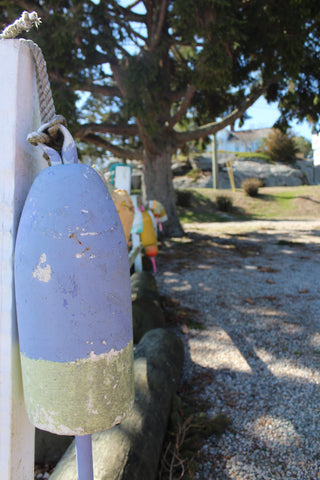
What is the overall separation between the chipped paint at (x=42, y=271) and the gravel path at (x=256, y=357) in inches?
59.0

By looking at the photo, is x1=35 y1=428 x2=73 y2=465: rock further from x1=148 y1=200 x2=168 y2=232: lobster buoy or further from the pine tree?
the pine tree

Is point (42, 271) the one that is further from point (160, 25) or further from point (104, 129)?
point (104, 129)

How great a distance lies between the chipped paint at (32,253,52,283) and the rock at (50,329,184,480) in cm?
96

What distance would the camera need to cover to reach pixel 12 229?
38.6 inches

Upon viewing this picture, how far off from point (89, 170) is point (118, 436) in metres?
1.23

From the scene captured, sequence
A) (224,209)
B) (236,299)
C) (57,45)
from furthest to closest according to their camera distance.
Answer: (224,209)
(57,45)
(236,299)

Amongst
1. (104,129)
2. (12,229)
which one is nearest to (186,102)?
(104,129)

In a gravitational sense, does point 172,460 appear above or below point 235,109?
below

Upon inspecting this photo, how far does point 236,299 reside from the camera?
4598 millimetres

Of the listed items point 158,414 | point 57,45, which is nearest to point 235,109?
point 57,45

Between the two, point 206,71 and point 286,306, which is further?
point 206,71

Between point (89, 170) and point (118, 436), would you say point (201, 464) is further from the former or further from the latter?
point (89, 170)

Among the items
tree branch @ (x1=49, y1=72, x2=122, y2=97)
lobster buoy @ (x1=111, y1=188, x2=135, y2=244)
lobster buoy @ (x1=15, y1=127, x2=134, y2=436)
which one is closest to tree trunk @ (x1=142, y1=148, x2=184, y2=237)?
tree branch @ (x1=49, y1=72, x2=122, y2=97)

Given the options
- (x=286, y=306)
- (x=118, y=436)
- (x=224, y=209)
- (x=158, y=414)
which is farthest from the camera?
(x=224, y=209)
